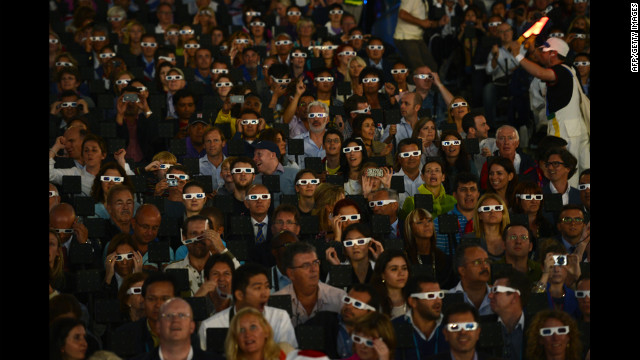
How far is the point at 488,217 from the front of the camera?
6.73 metres

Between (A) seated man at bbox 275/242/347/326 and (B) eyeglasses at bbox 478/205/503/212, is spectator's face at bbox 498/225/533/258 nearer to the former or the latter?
(B) eyeglasses at bbox 478/205/503/212

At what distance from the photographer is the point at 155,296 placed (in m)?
5.69

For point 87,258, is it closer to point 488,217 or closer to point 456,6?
point 488,217

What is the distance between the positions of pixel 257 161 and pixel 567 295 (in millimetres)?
2576

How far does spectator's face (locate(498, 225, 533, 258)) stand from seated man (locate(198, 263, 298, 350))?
65.6 inches

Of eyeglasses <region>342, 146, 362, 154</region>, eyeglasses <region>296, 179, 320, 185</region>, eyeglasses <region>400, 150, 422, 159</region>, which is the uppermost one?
eyeglasses <region>342, 146, 362, 154</region>

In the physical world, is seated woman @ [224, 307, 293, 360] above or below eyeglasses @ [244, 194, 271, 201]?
below

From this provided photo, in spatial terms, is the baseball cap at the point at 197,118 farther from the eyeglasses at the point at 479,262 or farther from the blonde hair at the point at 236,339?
the blonde hair at the point at 236,339

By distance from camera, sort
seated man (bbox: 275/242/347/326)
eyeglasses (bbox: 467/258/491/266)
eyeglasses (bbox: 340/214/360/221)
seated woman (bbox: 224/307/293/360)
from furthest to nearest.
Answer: eyeglasses (bbox: 340/214/360/221) → eyeglasses (bbox: 467/258/491/266) → seated man (bbox: 275/242/347/326) → seated woman (bbox: 224/307/293/360)

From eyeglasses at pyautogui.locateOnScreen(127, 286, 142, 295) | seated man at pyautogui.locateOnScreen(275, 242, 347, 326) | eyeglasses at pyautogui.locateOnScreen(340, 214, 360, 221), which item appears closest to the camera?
eyeglasses at pyautogui.locateOnScreen(127, 286, 142, 295)

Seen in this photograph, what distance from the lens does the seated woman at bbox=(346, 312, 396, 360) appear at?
208 inches

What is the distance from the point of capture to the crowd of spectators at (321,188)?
18.6 ft

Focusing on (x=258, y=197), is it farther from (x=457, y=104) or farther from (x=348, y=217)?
(x=457, y=104)

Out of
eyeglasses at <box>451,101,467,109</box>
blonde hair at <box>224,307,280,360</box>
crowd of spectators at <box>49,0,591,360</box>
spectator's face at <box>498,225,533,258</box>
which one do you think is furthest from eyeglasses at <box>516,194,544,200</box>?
blonde hair at <box>224,307,280,360</box>
